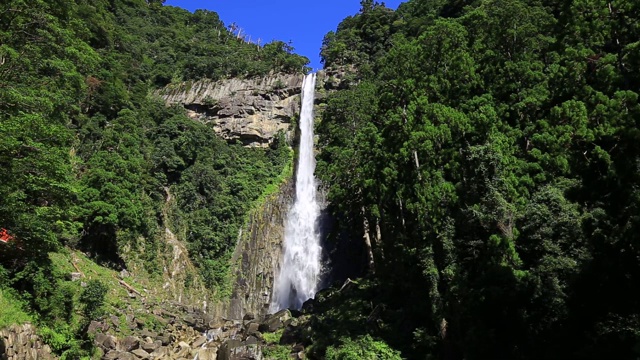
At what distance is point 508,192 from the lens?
44.4 feet

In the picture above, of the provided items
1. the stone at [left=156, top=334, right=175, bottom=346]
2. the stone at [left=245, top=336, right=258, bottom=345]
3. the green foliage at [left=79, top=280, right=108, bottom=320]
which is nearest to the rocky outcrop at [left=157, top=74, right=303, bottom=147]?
the stone at [left=156, top=334, right=175, bottom=346]

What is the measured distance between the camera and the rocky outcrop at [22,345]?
42.6 feet

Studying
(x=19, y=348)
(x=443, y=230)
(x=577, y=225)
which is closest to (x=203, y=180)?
(x=19, y=348)

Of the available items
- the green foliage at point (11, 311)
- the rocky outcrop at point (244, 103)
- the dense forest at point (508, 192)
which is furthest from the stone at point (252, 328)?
the rocky outcrop at point (244, 103)

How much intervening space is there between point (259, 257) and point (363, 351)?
75.7 ft

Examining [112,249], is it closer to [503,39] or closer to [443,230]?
[443,230]

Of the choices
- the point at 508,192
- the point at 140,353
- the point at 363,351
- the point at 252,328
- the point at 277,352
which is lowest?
the point at 140,353

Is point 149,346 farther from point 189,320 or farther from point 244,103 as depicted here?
point 244,103

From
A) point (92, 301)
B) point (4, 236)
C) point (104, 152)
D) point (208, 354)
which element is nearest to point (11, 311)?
point (4, 236)

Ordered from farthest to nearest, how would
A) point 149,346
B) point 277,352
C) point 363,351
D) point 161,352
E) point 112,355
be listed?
point 161,352
point 149,346
point 277,352
point 112,355
point 363,351

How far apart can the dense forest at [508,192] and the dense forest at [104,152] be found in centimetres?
1117

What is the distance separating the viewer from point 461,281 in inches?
534

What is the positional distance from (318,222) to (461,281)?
88.2ft

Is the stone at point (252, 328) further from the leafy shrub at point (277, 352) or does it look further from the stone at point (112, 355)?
the stone at point (112, 355)
